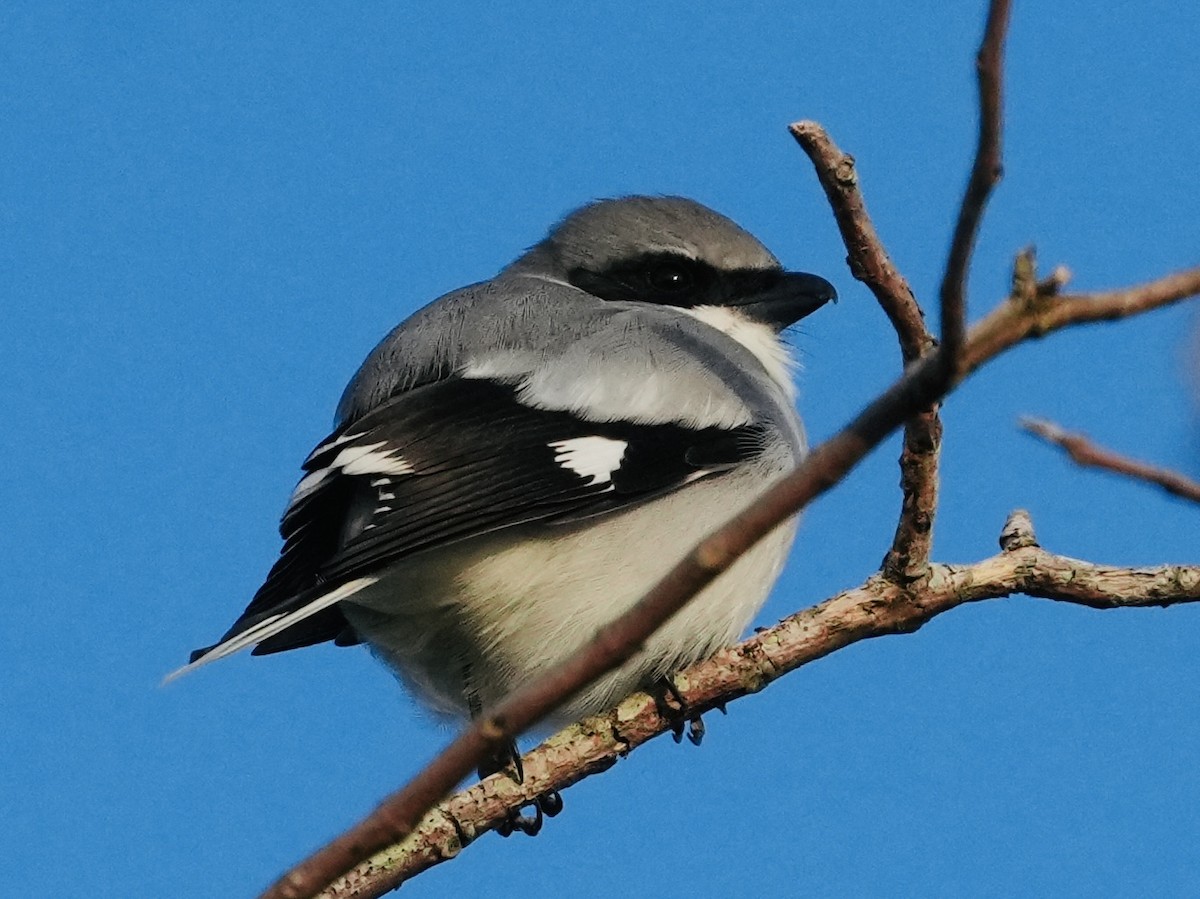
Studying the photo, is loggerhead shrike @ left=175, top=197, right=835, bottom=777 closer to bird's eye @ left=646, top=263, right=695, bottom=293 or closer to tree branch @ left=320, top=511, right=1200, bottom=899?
tree branch @ left=320, top=511, right=1200, bottom=899

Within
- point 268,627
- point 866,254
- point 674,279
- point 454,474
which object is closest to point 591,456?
point 454,474

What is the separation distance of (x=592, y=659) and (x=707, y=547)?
0.17 metres

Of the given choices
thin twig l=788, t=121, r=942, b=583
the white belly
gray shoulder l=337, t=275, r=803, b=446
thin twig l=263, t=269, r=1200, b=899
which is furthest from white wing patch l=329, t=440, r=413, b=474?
thin twig l=263, t=269, r=1200, b=899

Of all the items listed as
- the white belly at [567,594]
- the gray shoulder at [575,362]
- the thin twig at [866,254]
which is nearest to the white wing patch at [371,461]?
the white belly at [567,594]

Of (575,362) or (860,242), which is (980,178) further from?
(575,362)

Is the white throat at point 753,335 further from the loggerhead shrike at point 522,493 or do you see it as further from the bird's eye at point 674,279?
the loggerhead shrike at point 522,493

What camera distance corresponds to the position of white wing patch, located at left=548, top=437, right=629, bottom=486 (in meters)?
3.91

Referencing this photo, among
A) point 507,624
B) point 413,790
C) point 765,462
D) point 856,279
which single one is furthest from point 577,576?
point 413,790

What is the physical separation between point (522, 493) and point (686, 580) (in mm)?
2172

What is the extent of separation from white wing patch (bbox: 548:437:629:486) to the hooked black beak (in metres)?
1.11

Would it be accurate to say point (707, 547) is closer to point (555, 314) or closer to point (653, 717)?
point (653, 717)

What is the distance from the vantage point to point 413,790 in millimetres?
1768

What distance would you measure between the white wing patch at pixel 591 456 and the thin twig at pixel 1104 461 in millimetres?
2232

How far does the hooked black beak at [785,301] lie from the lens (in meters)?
4.95
